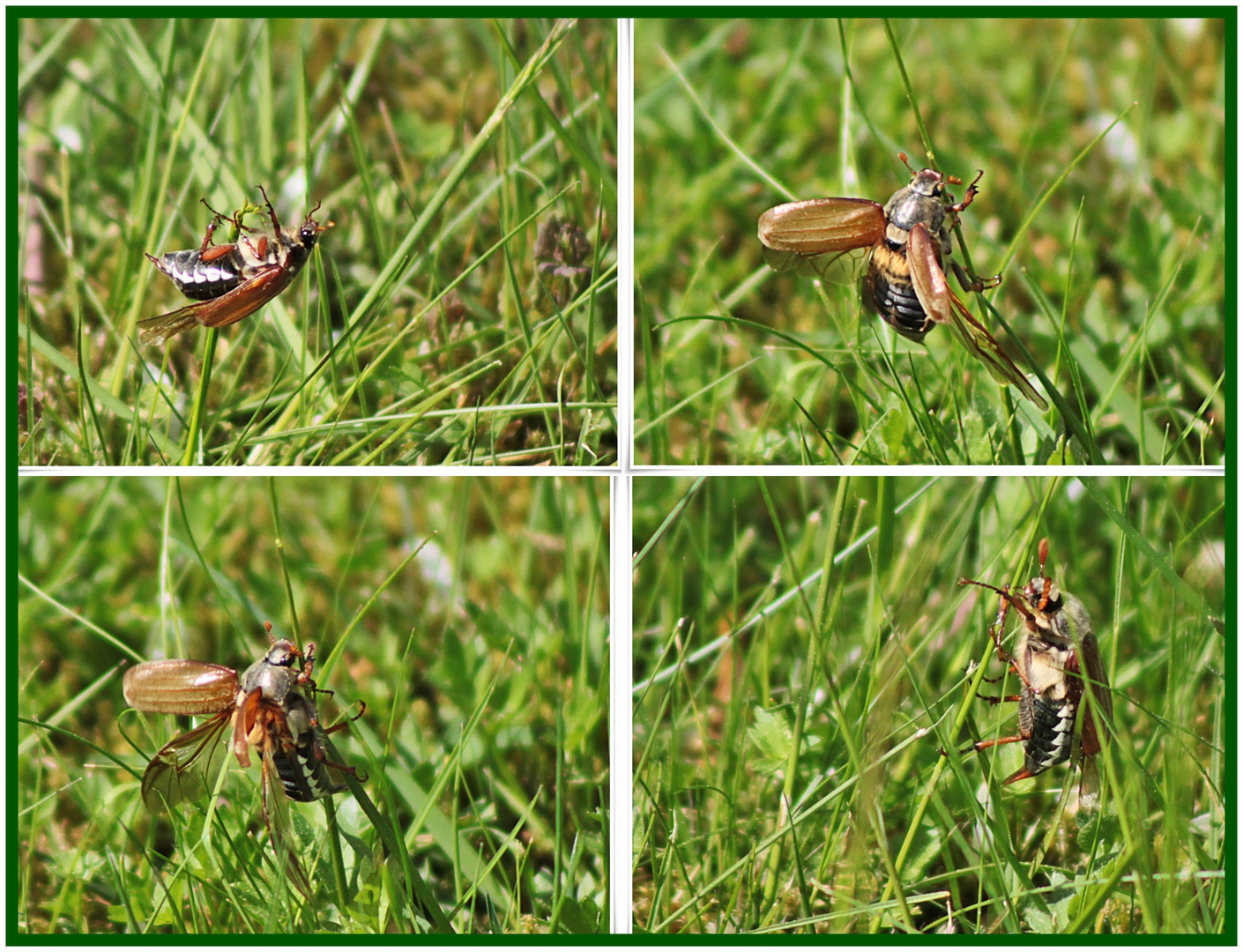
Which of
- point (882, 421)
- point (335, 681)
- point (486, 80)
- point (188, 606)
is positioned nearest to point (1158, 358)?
point (882, 421)

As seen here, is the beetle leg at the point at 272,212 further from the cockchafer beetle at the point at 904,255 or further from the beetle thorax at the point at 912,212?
the beetle thorax at the point at 912,212

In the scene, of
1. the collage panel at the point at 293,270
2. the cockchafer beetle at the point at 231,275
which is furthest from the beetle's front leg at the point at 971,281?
the cockchafer beetle at the point at 231,275

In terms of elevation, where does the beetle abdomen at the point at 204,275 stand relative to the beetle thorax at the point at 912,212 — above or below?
below

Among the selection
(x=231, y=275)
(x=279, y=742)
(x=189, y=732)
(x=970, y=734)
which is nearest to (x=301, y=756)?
(x=279, y=742)

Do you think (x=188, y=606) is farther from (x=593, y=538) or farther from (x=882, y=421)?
(x=882, y=421)

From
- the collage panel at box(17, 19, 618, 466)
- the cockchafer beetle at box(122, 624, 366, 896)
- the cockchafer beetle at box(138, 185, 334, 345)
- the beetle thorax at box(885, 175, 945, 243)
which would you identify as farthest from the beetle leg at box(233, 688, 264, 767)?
the beetle thorax at box(885, 175, 945, 243)

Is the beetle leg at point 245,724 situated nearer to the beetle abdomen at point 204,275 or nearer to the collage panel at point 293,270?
the collage panel at point 293,270

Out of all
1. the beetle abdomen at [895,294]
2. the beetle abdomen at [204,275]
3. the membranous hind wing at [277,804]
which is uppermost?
the beetle abdomen at [204,275]
